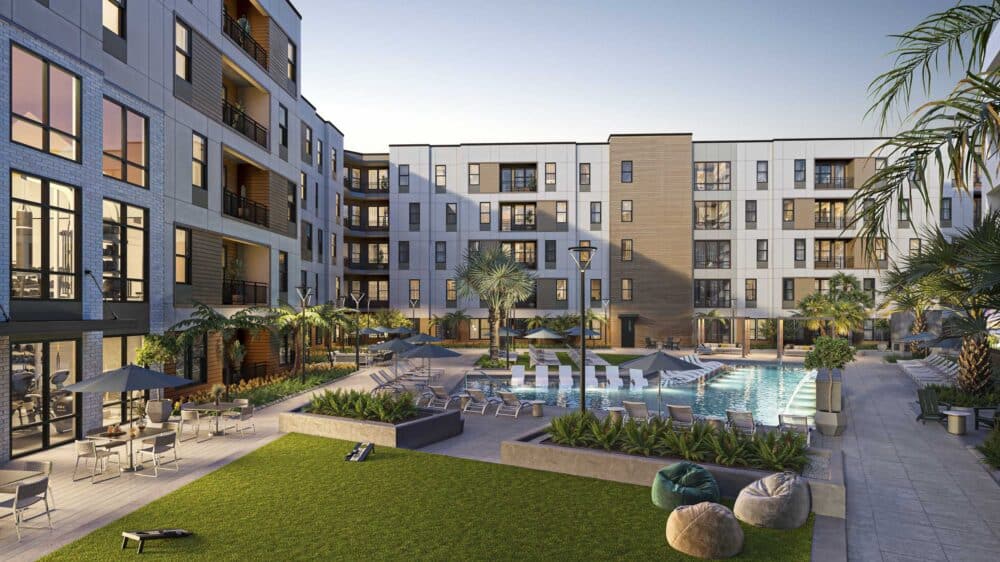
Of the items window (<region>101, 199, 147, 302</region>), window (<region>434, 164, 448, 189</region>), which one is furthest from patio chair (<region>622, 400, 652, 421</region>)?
window (<region>434, 164, 448, 189</region>)

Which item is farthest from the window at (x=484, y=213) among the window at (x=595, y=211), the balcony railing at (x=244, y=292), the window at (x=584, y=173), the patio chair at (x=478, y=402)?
the patio chair at (x=478, y=402)

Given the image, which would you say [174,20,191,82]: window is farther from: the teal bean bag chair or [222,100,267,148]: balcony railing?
the teal bean bag chair

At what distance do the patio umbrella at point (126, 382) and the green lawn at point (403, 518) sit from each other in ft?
7.06

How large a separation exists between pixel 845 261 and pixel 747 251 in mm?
7441

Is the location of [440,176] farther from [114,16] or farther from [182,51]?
[114,16]

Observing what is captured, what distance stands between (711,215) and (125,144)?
4130 cm

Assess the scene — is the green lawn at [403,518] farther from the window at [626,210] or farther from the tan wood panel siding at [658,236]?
the window at [626,210]

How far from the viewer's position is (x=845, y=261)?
1854 inches

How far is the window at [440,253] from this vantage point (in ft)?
163

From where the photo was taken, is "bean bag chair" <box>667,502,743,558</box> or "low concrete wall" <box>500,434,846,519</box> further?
"low concrete wall" <box>500,434,846,519</box>

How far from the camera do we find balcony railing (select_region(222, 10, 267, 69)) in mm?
24062

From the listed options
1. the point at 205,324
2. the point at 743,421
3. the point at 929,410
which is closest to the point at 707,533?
the point at 743,421

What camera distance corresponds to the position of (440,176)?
49688mm

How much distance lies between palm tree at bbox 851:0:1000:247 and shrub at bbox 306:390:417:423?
476 inches
